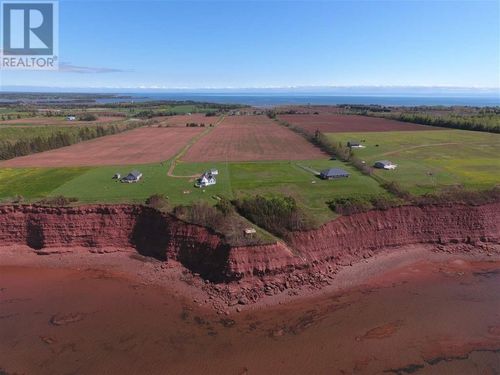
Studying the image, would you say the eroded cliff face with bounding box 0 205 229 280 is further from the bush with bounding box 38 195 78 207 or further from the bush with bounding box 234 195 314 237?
the bush with bounding box 234 195 314 237

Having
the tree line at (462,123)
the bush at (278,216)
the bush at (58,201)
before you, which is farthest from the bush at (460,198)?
the tree line at (462,123)

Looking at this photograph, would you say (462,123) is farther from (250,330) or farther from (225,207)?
(250,330)

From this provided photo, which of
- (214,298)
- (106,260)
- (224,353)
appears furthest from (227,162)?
(224,353)

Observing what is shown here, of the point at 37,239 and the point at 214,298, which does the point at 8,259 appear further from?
the point at 214,298

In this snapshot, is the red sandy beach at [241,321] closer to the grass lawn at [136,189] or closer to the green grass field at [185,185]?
the grass lawn at [136,189]

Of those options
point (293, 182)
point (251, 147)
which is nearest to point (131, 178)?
point (293, 182)

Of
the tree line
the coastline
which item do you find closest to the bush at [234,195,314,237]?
the coastline
